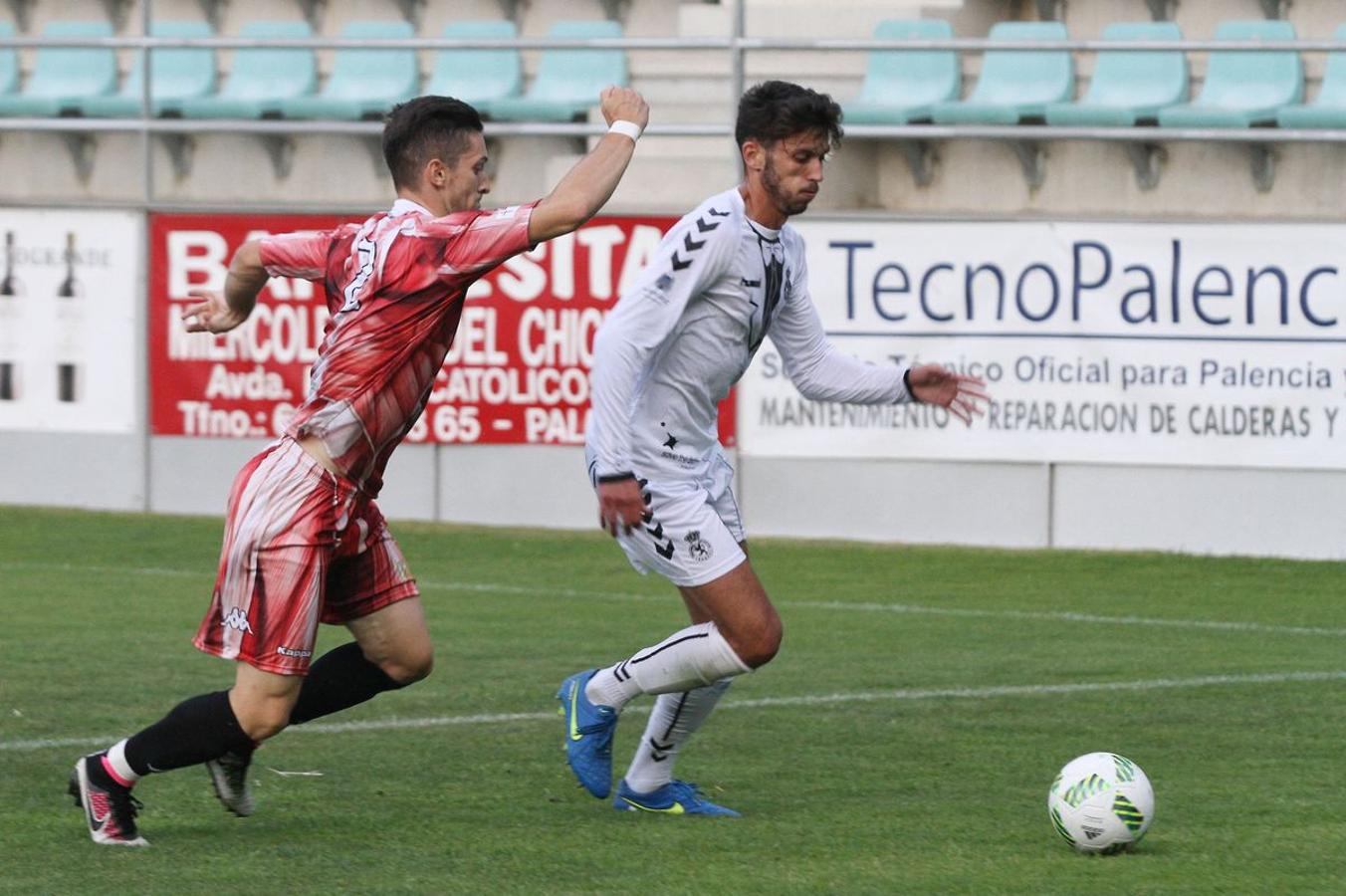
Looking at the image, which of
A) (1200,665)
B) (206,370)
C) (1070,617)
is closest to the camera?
(1200,665)

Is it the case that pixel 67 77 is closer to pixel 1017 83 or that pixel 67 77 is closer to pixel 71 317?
pixel 71 317

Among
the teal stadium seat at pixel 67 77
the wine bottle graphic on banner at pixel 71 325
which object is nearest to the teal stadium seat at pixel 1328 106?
the wine bottle graphic on banner at pixel 71 325

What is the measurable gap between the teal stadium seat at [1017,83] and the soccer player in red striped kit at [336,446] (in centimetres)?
1003

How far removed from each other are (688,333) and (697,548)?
23.8 inches

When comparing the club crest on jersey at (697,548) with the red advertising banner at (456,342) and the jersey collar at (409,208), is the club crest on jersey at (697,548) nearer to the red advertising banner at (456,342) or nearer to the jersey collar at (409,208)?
the jersey collar at (409,208)

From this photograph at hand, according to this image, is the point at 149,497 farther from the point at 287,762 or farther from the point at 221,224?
the point at 287,762

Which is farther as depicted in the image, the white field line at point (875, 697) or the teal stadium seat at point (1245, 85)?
the teal stadium seat at point (1245, 85)

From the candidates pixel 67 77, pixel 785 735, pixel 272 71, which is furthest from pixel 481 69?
pixel 785 735

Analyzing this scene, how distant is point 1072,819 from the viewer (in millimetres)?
6012

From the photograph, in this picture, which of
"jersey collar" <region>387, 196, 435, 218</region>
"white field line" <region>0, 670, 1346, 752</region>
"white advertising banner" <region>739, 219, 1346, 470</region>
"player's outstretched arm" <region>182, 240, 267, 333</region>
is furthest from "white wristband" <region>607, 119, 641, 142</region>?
"white advertising banner" <region>739, 219, 1346, 470</region>

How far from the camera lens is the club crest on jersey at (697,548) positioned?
648cm

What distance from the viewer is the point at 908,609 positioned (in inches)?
469

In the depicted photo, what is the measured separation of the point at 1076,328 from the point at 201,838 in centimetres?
882

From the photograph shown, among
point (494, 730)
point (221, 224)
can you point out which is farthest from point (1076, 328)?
point (494, 730)
